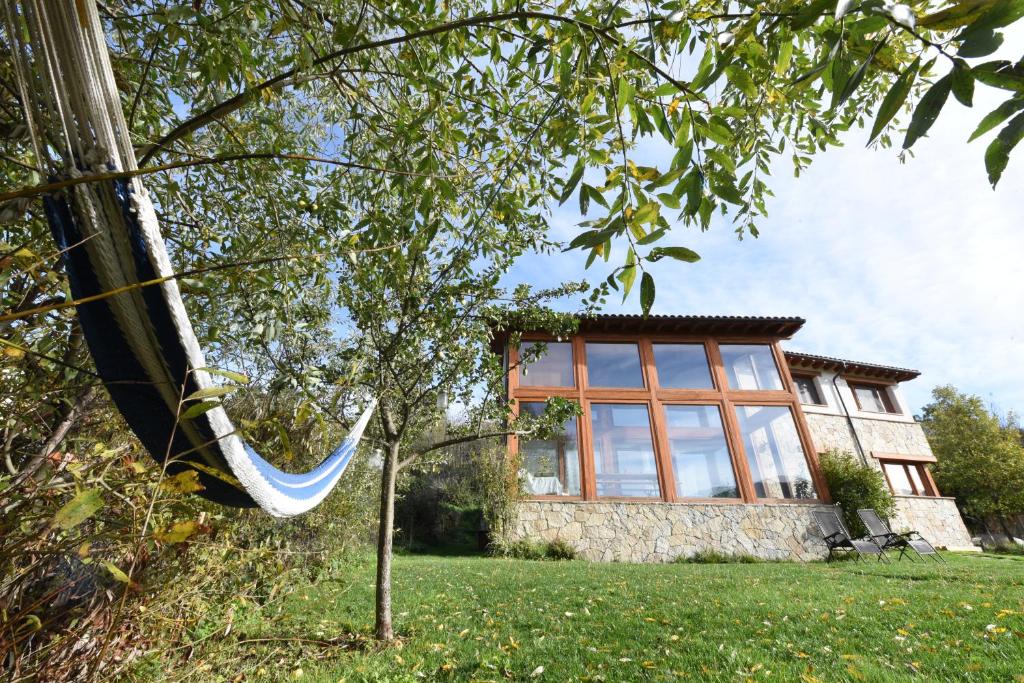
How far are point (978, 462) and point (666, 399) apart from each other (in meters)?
12.4

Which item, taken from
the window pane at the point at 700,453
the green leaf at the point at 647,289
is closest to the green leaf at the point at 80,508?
the green leaf at the point at 647,289

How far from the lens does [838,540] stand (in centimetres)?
914

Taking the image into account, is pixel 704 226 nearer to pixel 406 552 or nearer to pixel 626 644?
pixel 626 644

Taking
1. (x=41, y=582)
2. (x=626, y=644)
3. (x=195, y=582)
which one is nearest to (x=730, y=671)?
(x=626, y=644)

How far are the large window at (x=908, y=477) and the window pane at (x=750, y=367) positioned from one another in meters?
5.37

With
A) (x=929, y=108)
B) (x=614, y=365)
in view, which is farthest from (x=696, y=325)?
(x=929, y=108)

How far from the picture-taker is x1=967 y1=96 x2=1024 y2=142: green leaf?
566mm

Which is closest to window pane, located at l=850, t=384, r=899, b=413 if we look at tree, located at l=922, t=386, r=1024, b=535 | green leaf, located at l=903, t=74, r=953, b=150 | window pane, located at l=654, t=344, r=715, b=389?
tree, located at l=922, t=386, r=1024, b=535

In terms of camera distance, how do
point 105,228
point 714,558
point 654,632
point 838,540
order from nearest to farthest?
point 105,228, point 654,632, point 714,558, point 838,540

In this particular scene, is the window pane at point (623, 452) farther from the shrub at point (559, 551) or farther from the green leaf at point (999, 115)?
the green leaf at point (999, 115)

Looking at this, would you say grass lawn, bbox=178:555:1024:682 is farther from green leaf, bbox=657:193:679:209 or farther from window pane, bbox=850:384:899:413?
window pane, bbox=850:384:899:413

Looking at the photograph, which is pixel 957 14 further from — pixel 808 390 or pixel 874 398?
pixel 874 398

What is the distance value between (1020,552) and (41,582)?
19.8 m

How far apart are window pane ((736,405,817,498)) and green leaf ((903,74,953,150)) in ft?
37.0
